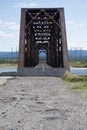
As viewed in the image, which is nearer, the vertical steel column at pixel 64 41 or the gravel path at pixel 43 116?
the gravel path at pixel 43 116

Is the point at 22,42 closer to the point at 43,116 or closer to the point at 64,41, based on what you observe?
the point at 64,41

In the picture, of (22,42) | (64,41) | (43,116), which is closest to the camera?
(43,116)

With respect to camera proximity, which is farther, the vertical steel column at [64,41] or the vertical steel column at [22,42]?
the vertical steel column at [22,42]

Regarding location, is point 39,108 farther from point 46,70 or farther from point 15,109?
point 46,70

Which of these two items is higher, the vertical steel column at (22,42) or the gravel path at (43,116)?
the vertical steel column at (22,42)

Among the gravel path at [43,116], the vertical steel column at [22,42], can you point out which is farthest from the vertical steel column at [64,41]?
the gravel path at [43,116]

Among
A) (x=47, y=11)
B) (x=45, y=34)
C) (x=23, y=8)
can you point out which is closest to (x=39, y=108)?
(x=23, y=8)

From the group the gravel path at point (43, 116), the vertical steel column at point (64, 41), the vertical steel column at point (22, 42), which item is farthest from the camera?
the vertical steel column at point (22, 42)

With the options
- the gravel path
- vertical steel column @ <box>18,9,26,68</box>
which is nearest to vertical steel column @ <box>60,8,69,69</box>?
vertical steel column @ <box>18,9,26,68</box>

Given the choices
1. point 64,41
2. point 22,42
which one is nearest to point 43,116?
point 22,42

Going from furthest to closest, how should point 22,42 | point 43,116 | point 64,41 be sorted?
1. point 64,41
2. point 22,42
3. point 43,116

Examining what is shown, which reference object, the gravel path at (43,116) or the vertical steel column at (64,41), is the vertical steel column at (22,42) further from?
the gravel path at (43,116)

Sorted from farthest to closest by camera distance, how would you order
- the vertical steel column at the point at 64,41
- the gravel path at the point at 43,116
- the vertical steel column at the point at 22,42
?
the vertical steel column at the point at 22,42
the vertical steel column at the point at 64,41
the gravel path at the point at 43,116

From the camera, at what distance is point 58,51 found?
38.3m
